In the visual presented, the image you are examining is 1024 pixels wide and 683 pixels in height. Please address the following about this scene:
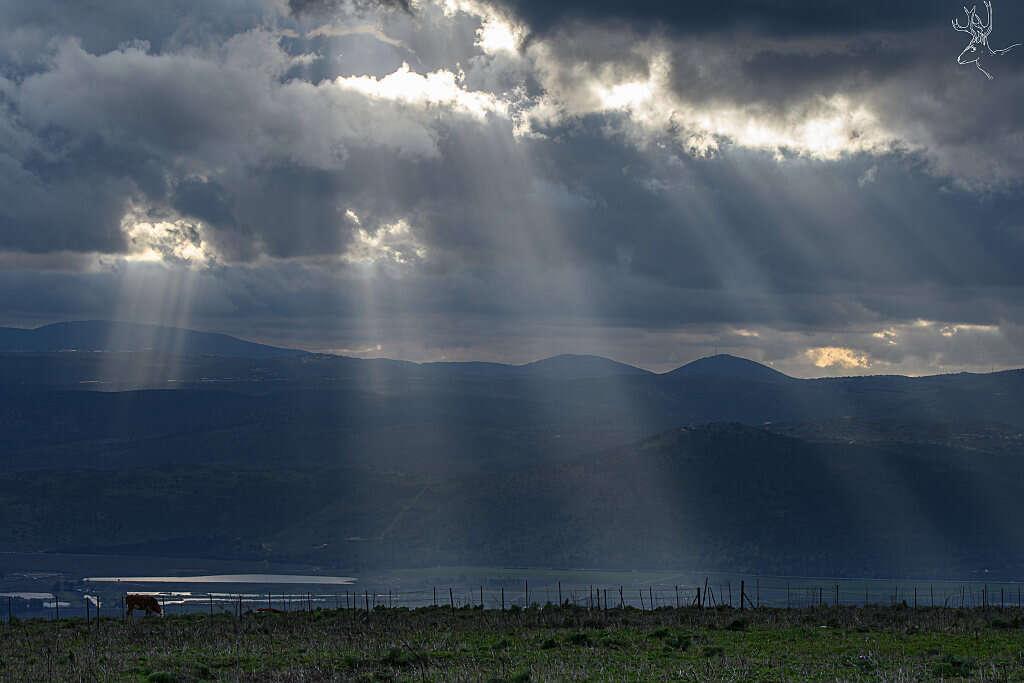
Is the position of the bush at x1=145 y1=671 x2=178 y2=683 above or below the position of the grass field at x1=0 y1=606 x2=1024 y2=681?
above

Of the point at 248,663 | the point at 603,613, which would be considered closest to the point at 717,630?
the point at 603,613

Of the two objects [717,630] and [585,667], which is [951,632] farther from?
[585,667]

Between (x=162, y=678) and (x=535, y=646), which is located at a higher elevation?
(x=162, y=678)

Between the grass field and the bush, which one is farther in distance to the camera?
the grass field

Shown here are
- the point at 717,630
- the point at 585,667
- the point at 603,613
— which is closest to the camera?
the point at 585,667

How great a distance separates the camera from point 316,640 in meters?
55.3

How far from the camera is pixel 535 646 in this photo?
51.1m

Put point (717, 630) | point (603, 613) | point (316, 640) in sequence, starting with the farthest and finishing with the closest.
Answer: point (603, 613) → point (717, 630) → point (316, 640)

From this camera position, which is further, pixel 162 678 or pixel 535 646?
pixel 535 646

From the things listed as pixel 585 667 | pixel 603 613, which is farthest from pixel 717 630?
pixel 585 667

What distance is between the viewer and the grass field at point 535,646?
1674 inches

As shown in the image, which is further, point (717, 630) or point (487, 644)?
point (717, 630)

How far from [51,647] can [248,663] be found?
12.5m

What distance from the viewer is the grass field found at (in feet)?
140
